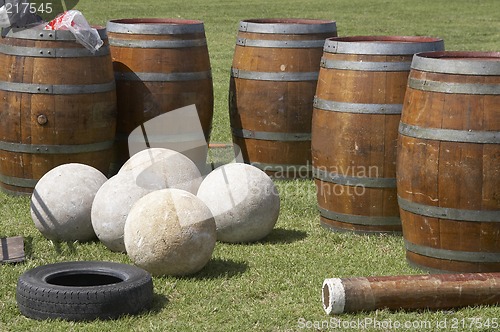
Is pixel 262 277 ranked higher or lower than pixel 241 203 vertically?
lower

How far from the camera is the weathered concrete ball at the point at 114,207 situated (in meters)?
8.62

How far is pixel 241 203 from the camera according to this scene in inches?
356

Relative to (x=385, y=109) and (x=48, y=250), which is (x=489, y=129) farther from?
(x=48, y=250)

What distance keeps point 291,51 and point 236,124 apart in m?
1.11

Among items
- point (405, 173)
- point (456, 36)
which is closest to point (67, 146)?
point (405, 173)

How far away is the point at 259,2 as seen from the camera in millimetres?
31672

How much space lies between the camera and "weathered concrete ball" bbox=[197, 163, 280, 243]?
901 cm

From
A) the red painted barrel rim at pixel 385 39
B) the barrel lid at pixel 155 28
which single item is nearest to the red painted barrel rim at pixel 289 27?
the barrel lid at pixel 155 28

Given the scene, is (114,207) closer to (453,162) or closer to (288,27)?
(453,162)

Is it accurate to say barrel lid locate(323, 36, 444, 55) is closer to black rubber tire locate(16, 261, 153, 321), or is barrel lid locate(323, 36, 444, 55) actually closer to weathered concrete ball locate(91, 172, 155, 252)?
weathered concrete ball locate(91, 172, 155, 252)

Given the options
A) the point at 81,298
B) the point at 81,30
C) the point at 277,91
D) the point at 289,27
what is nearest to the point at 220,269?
the point at 81,298

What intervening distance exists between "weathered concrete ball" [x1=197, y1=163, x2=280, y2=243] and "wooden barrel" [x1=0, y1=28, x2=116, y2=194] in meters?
1.90

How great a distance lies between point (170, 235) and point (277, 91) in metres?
3.99

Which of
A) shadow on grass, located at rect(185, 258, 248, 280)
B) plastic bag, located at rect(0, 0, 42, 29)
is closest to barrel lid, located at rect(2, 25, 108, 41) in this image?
plastic bag, located at rect(0, 0, 42, 29)
